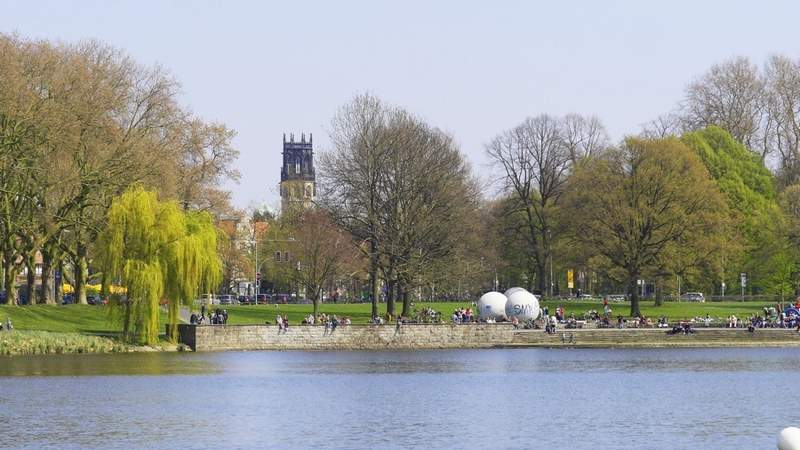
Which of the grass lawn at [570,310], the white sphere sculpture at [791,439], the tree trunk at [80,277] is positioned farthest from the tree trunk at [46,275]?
the white sphere sculpture at [791,439]

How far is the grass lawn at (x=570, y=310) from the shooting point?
10069 centimetres

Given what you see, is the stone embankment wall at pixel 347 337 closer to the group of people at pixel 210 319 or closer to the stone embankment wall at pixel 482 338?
the stone embankment wall at pixel 482 338

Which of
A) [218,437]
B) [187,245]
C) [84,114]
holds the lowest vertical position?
[218,437]

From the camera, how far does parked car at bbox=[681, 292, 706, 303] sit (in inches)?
4877

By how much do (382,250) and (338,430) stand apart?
2000 inches

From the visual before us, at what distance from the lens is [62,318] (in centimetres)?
8588

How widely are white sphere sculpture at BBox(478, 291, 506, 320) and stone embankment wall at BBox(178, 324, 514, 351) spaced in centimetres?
689

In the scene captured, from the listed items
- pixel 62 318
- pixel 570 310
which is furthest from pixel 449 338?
pixel 570 310

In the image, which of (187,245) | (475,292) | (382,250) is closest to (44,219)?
(187,245)

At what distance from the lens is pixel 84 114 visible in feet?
269

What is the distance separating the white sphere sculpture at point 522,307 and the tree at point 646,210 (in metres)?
6.93

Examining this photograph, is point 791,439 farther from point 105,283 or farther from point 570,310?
point 570,310

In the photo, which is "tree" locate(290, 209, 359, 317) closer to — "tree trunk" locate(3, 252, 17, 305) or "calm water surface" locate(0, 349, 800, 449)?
"tree trunk" locate(3, 252, 17, 305)

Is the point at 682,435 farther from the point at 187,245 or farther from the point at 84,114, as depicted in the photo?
the point at 84,114
